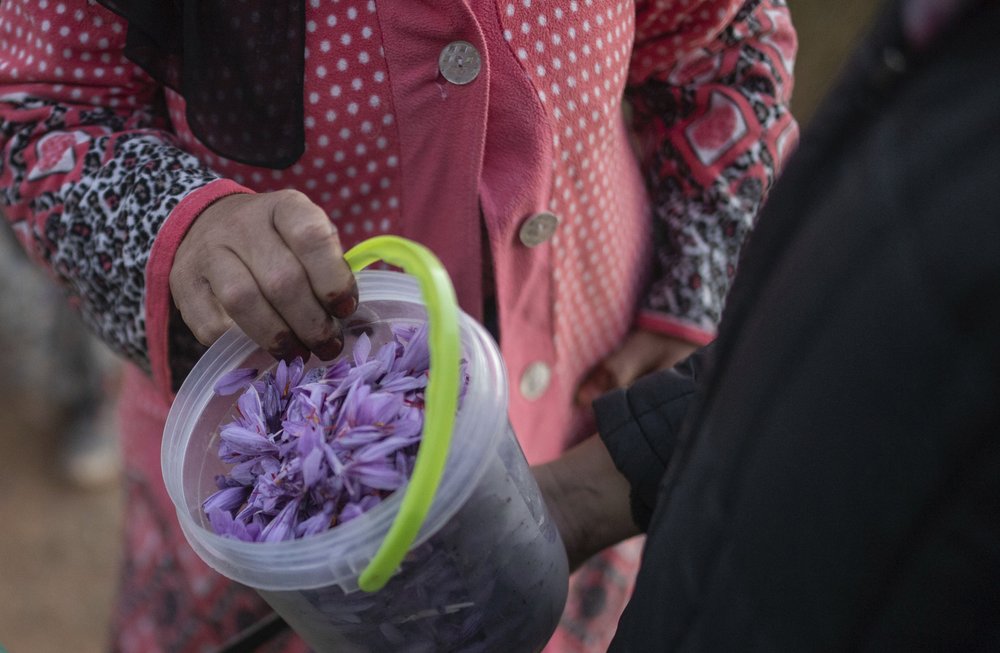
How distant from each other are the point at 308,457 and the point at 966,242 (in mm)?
380

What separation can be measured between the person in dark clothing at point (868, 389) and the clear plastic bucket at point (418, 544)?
0.45 ft

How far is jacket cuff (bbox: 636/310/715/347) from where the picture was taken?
2.90 ft

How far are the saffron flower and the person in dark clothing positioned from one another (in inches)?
7.5

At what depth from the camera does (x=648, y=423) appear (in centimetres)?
63

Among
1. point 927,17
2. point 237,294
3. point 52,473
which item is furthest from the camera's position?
point 52,473

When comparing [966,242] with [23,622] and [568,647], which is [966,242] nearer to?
[568,647]

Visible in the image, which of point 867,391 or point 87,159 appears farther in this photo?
point 87,159

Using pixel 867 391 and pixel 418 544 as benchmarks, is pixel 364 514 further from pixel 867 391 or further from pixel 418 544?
pixel 867 391

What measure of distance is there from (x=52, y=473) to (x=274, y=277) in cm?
190

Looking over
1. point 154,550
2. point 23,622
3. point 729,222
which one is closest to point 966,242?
point 729,222

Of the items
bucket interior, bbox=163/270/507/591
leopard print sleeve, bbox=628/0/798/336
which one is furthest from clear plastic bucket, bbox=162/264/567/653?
leopard print sleeve, bbox=628/0/798/336

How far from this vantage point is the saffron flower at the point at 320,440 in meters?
0.46

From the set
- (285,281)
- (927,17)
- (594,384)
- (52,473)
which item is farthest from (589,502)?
(52,473)

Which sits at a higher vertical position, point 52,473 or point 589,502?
point 589,502
